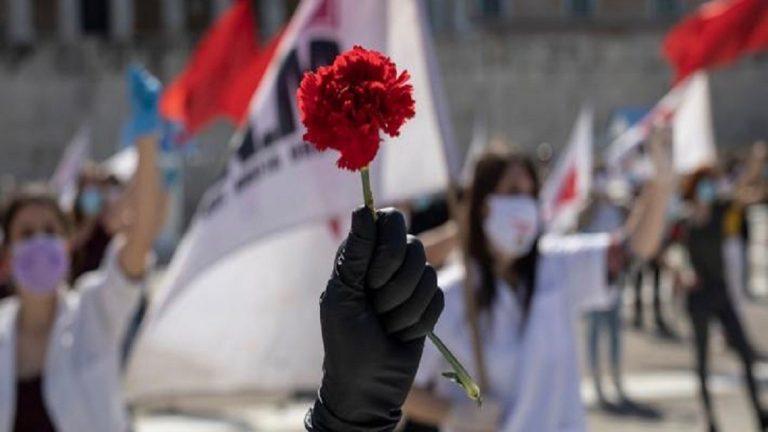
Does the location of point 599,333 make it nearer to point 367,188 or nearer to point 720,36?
point 720,36

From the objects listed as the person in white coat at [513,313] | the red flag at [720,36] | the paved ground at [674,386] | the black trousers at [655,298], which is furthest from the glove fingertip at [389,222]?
the black trousers at [655,298]

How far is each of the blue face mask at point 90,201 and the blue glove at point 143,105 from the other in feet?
10.3

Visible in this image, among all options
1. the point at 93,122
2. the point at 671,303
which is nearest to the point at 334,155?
the point at 671,303

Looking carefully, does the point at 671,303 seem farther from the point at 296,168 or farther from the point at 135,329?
the point at 296,168

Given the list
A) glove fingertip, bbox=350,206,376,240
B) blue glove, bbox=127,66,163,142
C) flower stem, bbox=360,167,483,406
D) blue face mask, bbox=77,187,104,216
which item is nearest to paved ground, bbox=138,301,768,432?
blue face mask, bbox=77,187,104,216

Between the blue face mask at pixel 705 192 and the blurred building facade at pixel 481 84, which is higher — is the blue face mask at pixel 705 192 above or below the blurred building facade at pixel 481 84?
above

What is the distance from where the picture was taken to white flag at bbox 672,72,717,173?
930 cm

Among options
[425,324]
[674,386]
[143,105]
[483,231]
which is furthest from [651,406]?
[425,324]

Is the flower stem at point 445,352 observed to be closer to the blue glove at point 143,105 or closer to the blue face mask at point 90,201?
the blue glove at point 143,105

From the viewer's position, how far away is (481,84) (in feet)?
137

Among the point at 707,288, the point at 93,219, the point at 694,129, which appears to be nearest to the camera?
the point at 93,219

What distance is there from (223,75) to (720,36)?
9.20 feet

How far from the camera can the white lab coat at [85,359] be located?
3691 mm

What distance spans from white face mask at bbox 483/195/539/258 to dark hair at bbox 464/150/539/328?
0.09 feet
